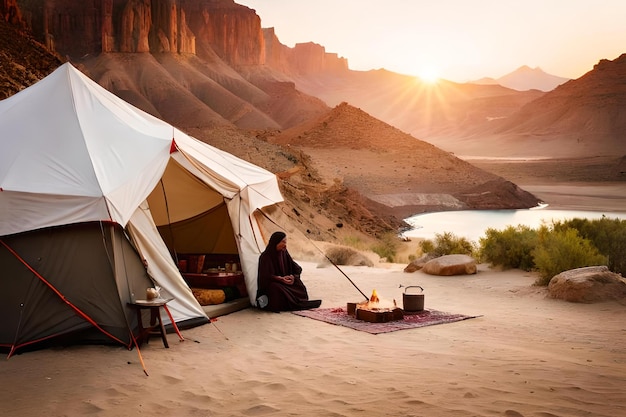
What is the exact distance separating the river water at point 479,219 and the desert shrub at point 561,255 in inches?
643

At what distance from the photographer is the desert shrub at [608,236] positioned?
41.0 feet

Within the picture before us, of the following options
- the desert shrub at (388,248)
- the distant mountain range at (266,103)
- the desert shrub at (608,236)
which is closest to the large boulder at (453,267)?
the desert shrub at (608,236)

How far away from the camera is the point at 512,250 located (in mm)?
13414

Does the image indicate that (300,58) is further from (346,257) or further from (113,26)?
(346,257)

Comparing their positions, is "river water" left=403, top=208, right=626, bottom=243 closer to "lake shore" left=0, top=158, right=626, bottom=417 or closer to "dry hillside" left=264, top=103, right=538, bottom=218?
"dry hillside" left=264, top=103, right=538, bottom=218

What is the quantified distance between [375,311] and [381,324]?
0.67 ft

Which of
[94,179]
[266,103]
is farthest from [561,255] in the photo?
[266,103]

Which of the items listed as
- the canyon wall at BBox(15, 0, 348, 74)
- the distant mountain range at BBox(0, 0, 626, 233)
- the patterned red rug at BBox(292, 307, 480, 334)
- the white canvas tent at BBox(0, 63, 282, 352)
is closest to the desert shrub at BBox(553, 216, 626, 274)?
the patterned red rug at BBox(292, 307, 480, 334)

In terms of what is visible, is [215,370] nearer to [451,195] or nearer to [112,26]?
[451,195]

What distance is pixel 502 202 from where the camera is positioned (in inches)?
1699

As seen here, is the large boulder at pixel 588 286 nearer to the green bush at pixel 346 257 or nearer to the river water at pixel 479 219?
the green bush at pixel 346 257

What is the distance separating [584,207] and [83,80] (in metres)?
38.8

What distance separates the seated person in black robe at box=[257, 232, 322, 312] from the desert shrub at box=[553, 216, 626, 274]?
19.9 ft

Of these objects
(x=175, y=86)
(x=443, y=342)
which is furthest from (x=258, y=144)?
Result: (x=175, y=86)
